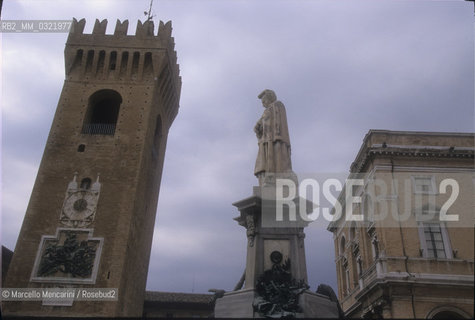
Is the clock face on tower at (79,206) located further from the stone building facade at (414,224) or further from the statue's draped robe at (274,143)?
the stone building facade at (414,224)

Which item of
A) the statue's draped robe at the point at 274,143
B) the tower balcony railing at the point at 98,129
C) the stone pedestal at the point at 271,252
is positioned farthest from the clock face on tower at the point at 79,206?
the stone pedestal at the point at 271,252

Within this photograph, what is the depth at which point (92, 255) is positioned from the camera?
19344mm

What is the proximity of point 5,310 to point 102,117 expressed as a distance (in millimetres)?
11997

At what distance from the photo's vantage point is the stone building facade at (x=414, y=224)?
17688 millimetres

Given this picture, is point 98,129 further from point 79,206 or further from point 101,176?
point 79,206

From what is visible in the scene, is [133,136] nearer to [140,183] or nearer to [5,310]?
[140,183]

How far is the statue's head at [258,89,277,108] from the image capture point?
11183 mm

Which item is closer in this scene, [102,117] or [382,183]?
[382,183]

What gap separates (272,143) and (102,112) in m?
18.1

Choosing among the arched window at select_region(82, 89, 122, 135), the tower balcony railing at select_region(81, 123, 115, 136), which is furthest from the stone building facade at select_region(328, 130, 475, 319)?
the arched window at select_region(82, 89, 122, 135)

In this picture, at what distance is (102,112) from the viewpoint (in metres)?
25.8

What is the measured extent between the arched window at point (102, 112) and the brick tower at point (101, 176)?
60 millimetres

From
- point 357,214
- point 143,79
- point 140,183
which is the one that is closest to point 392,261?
point 357,214

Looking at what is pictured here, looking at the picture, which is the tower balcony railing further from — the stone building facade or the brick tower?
the stone building facade
